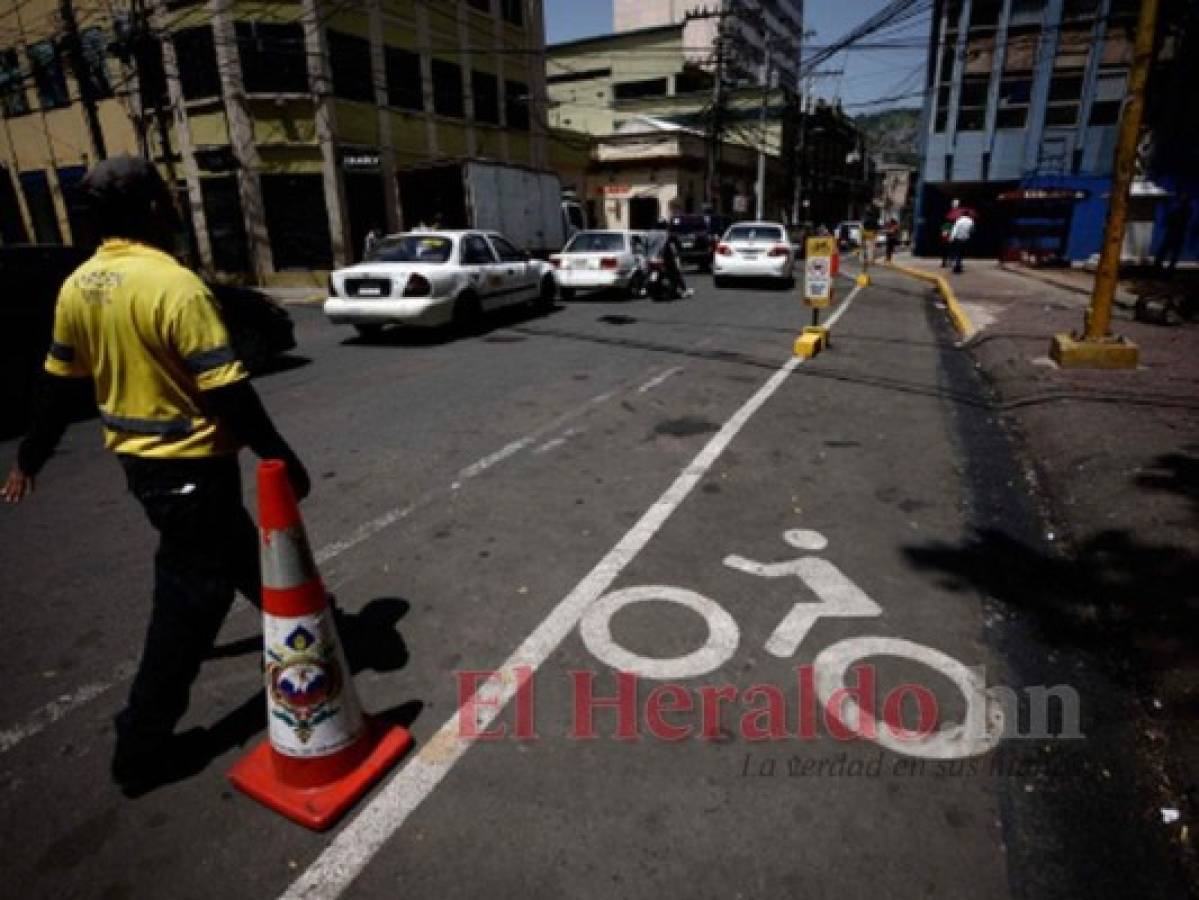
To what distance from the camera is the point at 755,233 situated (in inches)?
703

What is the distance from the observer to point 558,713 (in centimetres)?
262

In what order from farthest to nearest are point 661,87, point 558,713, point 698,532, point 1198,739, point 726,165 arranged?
1. point 661,87
2. point 726,165
3. point 698,532
4. point 558,713
5. point 1198,739

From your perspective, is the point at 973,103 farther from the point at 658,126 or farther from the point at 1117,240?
the point at 1117,240

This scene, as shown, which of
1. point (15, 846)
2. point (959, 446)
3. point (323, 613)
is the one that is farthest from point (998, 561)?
point (15, 846)

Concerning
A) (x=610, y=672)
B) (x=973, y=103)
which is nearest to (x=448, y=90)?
(x=973, y=103)

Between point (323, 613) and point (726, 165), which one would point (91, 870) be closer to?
point (323, 613)

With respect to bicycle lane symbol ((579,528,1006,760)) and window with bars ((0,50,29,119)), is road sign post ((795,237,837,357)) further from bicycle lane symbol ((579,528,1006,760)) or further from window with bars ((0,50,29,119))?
window with bars ((0,50,29,119))

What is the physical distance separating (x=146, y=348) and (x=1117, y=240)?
27.9 ft

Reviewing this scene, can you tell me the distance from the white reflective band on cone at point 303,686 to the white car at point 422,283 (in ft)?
27.5

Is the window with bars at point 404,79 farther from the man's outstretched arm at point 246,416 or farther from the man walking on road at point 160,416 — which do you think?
the man's outstretched arm at point 246,416

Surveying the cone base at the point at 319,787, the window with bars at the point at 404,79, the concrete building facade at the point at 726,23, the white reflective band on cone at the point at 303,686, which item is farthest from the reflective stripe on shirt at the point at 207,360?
the concrete building facade at the point at 726,23

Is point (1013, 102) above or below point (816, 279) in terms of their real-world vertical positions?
above

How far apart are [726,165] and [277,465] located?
156 feet

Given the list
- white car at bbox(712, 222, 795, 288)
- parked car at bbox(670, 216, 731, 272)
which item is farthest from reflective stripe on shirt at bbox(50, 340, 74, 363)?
parked car at bbox(670, 216, 731, 272)
